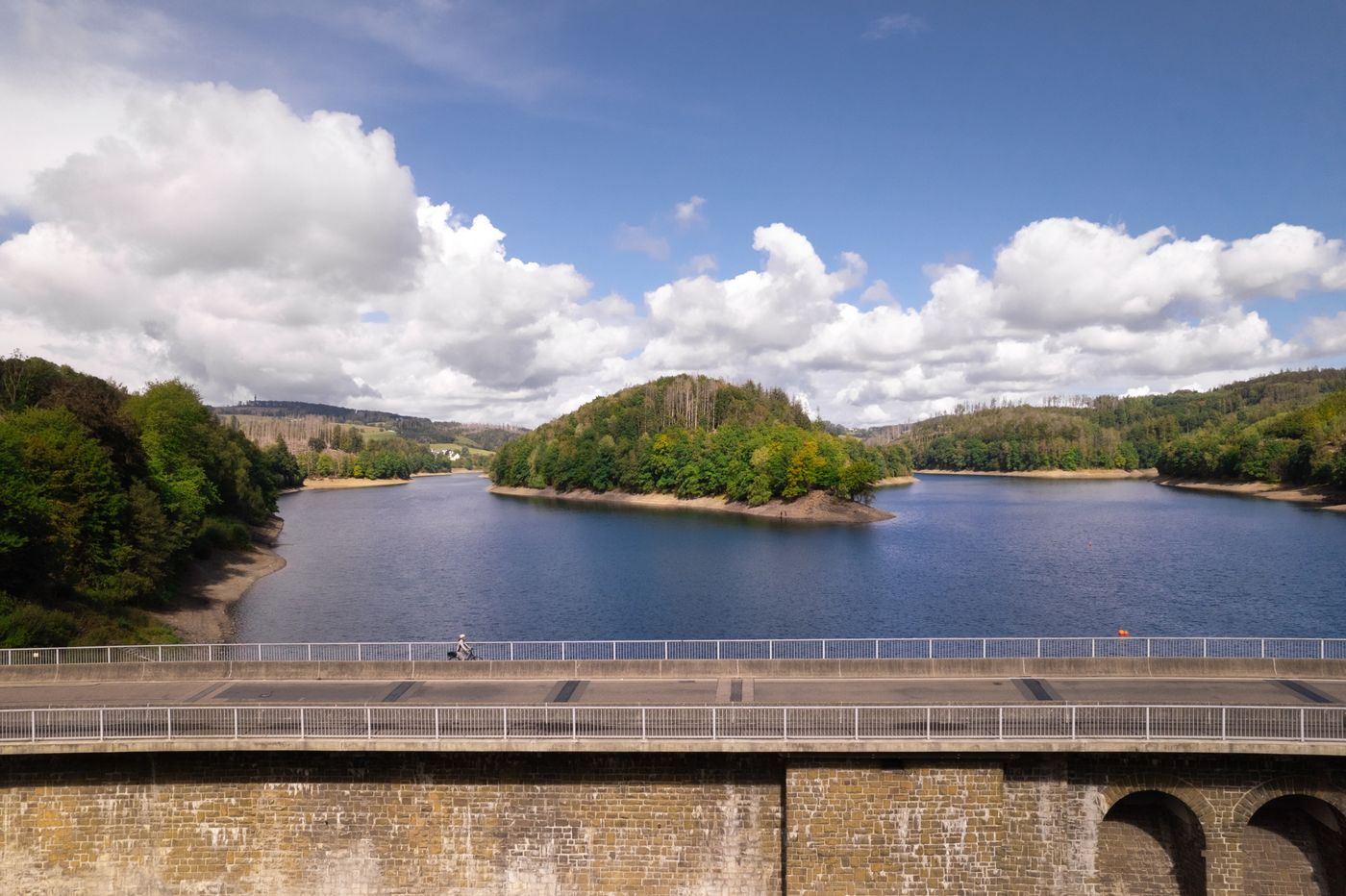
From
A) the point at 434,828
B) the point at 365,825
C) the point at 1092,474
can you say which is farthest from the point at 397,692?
the point at 1092,474

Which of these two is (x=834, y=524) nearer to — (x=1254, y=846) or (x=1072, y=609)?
(x=1072, y=609)

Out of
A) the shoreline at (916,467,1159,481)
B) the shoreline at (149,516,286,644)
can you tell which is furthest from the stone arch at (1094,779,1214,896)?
the shoreline at (916,467,1159,481)

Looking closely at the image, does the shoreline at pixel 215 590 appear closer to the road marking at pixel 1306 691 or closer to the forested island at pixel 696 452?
the road marking at pixel 1306 691

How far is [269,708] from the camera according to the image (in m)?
17.6

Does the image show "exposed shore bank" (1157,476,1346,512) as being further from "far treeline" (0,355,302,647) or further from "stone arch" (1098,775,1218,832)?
"far treeline" (0,355,302,647)

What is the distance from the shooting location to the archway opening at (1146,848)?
1636cm

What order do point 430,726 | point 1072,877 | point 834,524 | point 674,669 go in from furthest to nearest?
point 834,524 < point 674,669 < point 430,726 < point 1072,877

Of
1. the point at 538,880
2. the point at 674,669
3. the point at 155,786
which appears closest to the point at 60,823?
the point at 155,786

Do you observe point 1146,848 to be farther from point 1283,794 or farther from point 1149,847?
point 1283,794

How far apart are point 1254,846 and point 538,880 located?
14.6m

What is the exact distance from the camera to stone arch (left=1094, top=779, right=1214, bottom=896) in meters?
16.1

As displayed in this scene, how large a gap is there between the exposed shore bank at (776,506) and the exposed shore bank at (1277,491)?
5267 centimetres

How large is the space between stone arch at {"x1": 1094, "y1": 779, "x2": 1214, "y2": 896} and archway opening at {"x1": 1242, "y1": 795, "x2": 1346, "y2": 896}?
99 centimetres

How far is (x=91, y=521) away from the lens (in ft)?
122
